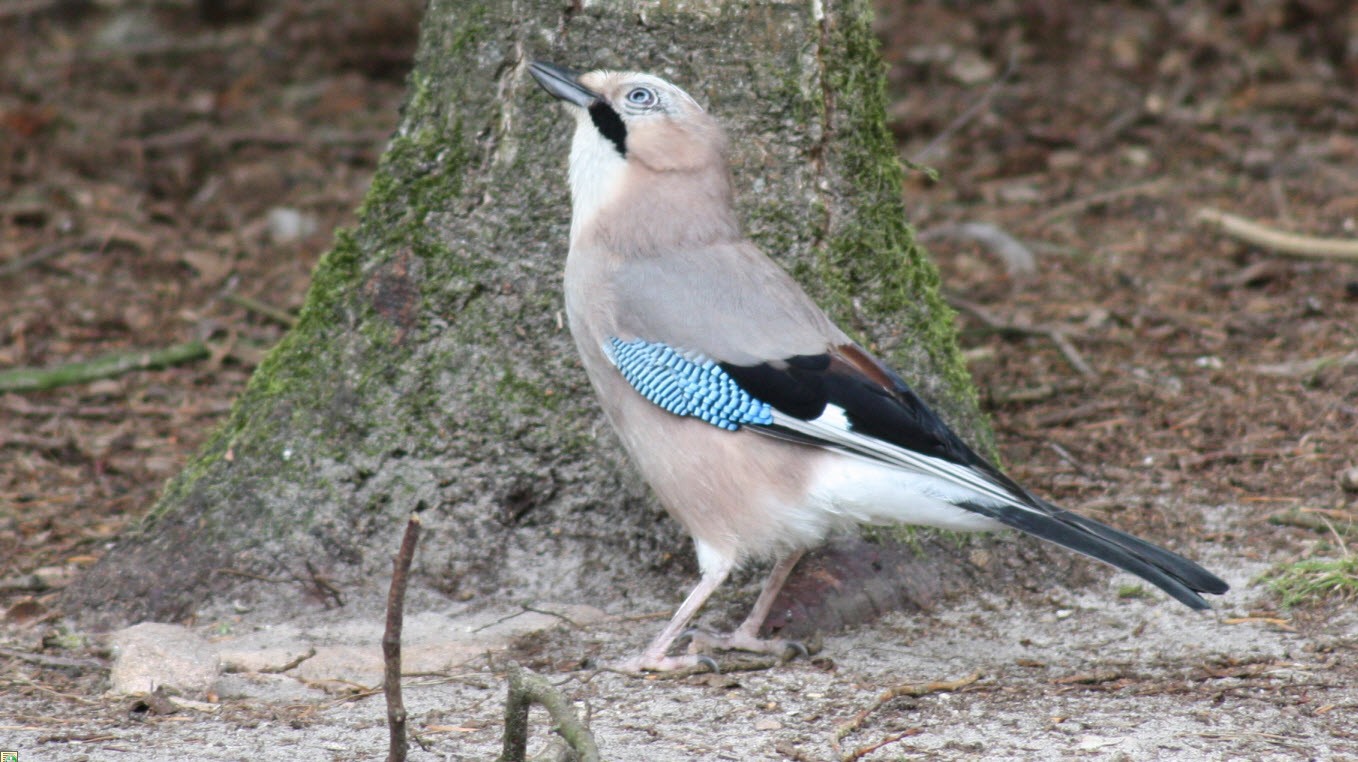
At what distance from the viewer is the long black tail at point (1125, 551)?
13.5 feet

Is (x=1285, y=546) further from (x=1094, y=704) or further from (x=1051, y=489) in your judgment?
(x=1094, y=704)

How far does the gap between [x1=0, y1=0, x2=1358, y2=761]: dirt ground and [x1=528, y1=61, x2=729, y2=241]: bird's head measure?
1425 millimetres

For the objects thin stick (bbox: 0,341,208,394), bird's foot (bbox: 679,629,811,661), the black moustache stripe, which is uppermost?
the black moustache stripe

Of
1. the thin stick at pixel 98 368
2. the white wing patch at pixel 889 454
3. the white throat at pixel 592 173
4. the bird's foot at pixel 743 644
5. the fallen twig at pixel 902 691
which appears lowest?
the thin stick at pixel 98 368

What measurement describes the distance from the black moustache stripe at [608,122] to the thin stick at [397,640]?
2036mm

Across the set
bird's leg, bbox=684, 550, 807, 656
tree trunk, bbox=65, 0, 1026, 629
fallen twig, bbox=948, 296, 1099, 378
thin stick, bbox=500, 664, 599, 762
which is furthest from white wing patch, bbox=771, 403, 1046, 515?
fallen twig, bbox=948, 296, 1099, 378

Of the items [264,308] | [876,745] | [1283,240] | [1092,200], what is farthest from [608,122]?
[1092,200]

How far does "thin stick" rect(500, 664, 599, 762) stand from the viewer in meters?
3.33

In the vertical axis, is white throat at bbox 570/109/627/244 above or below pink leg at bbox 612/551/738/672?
above

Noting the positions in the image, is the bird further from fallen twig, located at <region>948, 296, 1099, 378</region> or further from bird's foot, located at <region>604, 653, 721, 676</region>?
fallen twig, located at <region>948, 296, 1099, 378</region>

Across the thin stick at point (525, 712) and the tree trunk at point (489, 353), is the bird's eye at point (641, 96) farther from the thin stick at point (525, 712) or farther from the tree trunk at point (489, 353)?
the thin stick at point (525, 712)

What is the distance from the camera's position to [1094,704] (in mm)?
4180

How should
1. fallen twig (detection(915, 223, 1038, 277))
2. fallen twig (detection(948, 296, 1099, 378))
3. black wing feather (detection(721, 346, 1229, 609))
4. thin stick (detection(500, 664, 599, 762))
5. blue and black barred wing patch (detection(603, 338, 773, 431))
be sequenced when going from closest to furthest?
thin stick (detection(500, 664, 599, 762))
black wing feather (detection(721, 346, 1229, 609))
blue and black barred wing patch (detection(603, 338, 773, 431))
fallen twig (detection(948, 296, 1099, 378))
fallen twig (detection(915, 223, 1038, 277))

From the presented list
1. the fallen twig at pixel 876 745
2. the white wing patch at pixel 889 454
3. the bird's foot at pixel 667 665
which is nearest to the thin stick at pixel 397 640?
the fallen twig at pixel 876 745
